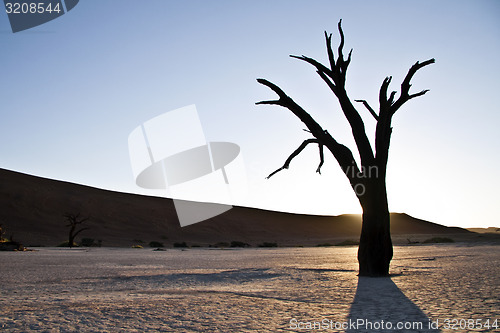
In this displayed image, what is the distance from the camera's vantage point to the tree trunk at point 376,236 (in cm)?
918

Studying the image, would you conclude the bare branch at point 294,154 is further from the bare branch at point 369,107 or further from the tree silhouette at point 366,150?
the bare branch at point 369,107

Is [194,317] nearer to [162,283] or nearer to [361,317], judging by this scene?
[361,317]

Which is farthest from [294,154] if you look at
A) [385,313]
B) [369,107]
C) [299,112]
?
[385,313]

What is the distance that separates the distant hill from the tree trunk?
36.2 meters

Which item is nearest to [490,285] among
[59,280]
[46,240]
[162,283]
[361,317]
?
[361,317]

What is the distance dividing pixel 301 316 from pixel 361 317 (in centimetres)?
59

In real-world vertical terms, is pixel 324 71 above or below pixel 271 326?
above

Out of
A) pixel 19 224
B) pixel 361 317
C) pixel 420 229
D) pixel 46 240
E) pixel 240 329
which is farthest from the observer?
pixel 420 229

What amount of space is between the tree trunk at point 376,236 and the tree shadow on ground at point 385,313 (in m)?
2.21

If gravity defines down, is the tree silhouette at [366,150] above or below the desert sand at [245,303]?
above

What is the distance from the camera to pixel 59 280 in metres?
8.23

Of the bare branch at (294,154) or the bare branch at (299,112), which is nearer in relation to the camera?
the bare branch at (299,112)

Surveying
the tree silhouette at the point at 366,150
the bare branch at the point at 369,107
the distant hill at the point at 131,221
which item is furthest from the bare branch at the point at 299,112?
the distant hill at the point at 131,221

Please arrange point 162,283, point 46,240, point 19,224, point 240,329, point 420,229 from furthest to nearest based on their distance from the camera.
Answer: point 420,229
point 19,224
point 46,240
point 162,283
point 240,329
